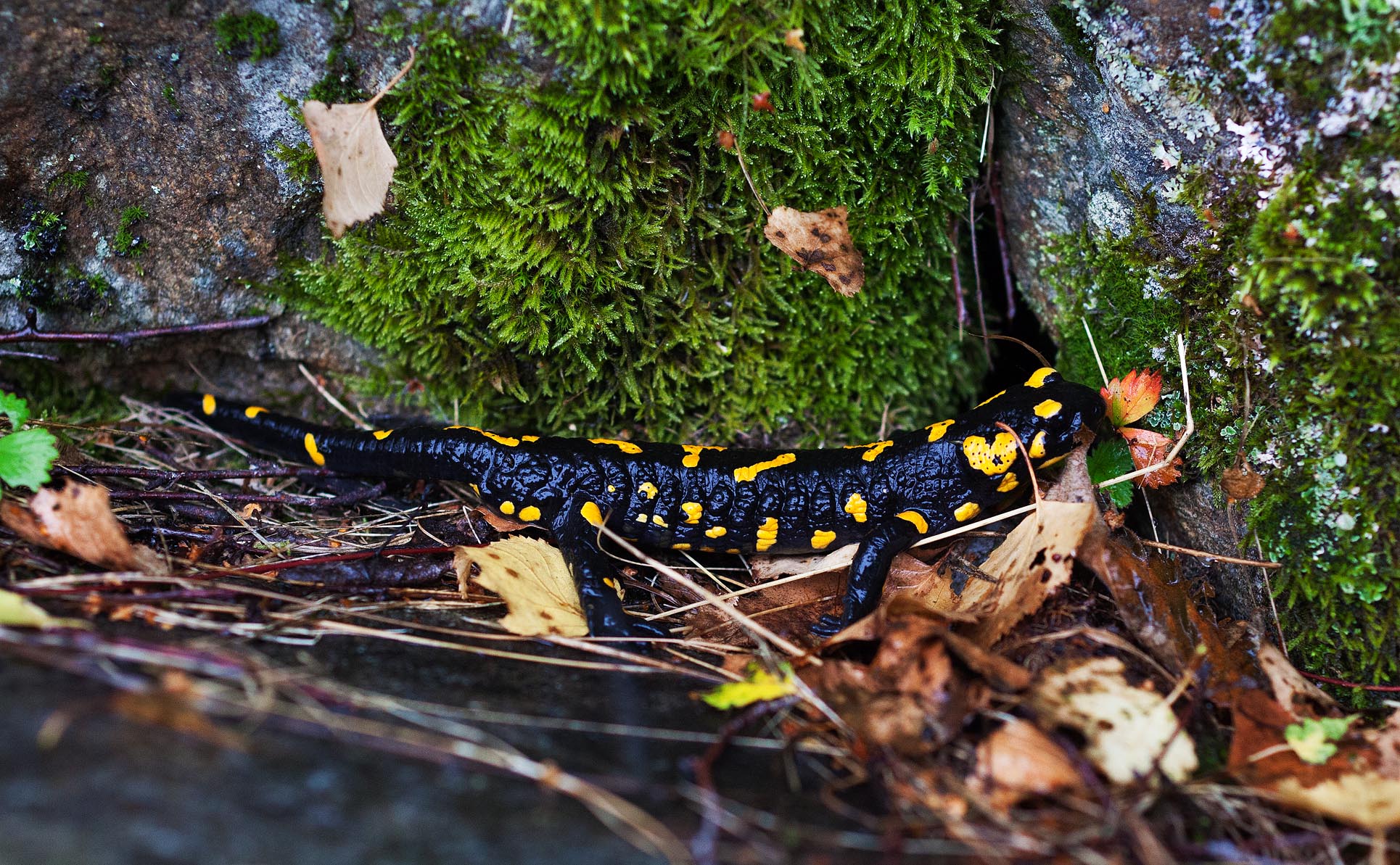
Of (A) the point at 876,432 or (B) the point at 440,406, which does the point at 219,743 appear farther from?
(A) the point at 876,432

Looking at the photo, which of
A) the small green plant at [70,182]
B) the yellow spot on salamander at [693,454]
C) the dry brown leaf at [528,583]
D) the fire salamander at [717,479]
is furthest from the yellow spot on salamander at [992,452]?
the small green plant at [70,182]

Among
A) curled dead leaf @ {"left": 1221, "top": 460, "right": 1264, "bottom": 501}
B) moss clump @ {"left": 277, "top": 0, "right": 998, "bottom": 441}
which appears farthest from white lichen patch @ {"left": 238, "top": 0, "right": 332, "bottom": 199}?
curled dead leaf @ {"left": 1221, "top": 460, "right": 1264, "bottom": 501}

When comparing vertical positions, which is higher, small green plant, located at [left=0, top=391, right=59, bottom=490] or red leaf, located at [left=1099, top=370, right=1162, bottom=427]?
small green plant, located at [left=0, top=391, right=59, bottom=490]

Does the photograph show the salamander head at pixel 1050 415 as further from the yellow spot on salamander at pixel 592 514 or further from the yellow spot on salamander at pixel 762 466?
the yellow spot on salamander at pixel 592 514

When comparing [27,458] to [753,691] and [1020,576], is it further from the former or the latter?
[1020,576]

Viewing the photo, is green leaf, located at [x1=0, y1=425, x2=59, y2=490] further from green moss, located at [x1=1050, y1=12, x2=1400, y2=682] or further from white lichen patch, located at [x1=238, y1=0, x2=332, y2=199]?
green moss, located at [x1=1050, y1=12, x2=1400, y2=682]

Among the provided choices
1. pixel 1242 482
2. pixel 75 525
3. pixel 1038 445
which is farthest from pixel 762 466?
pixel 75 525

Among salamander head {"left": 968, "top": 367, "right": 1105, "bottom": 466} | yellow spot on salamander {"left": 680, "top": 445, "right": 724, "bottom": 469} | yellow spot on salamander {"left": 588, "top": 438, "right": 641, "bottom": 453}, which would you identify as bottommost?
yellow spot on salamander {"left": 680, "top": 445, "right": 724, "bottom": 469}
